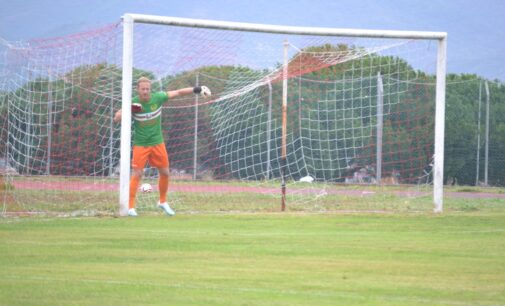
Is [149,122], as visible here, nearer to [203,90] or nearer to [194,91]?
[194,91]

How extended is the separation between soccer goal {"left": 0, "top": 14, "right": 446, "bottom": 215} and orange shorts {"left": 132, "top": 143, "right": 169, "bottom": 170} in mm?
194

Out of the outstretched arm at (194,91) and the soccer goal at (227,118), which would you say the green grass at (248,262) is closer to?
the outstretched arm at (194,91)

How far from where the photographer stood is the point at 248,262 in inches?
446

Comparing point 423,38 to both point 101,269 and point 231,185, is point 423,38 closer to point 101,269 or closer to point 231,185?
point 231,185

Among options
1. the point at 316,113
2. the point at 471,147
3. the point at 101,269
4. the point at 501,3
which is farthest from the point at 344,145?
the point at 501,3

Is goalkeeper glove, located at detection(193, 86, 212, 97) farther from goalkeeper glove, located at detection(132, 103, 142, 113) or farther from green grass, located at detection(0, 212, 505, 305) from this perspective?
green grass, located at detection(0, 212, 505, 305)

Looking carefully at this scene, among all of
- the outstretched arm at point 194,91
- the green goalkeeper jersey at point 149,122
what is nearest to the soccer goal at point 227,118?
the green goalkeeper jersey at point 149,122

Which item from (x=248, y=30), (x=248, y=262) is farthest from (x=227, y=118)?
(x=248, y=262)

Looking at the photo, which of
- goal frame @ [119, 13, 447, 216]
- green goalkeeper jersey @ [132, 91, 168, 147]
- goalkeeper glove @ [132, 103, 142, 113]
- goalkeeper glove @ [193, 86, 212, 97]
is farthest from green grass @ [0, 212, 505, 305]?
goalkeeper glove @ [193, 86, 212, 97]

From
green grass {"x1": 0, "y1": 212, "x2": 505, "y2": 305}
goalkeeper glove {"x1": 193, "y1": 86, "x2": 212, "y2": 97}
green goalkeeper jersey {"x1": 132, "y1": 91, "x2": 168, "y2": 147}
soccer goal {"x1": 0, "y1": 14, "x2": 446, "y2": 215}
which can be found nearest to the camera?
green grass {"x1": 0, "y1": 212, "x2": 505, "y2": 305}

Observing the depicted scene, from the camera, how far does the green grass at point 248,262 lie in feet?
29.6

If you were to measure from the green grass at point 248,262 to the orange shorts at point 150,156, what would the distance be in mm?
1442

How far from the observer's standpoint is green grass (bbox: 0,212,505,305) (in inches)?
355

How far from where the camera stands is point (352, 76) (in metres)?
23.9
